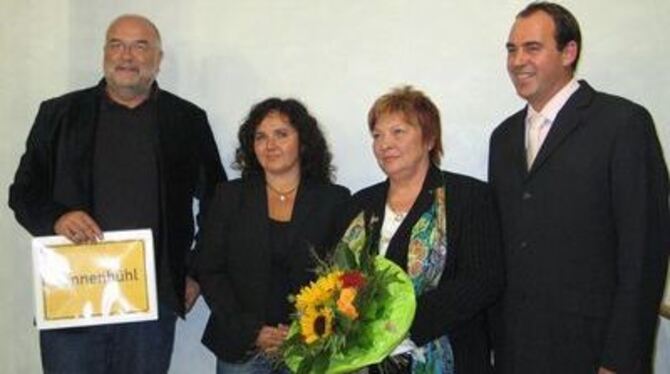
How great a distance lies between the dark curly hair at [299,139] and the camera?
2.71 meters

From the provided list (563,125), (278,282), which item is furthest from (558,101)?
(278,282)

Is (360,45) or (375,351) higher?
(360,45)

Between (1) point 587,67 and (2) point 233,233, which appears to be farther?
(1) point 587,67

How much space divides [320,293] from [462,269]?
51 centimetres

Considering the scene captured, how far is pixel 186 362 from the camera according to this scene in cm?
335

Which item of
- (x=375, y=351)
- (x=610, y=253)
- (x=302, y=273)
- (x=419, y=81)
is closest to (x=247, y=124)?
(x=302, y=273)

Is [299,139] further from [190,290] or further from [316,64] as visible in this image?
[190,290]

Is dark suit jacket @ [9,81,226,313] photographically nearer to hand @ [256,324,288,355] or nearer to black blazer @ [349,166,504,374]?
hand @ [256,324,288,355]

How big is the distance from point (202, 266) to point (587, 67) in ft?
6.03

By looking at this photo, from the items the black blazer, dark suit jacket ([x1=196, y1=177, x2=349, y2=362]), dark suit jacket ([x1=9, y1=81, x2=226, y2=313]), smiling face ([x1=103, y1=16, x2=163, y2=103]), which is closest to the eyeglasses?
smiling face ([x1=103, y1=16, x2=163, y2=103])

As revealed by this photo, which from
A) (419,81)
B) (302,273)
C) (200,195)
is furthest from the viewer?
(419,81)

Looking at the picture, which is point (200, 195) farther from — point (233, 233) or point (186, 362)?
point (186, 362)

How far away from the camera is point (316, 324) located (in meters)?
1.88

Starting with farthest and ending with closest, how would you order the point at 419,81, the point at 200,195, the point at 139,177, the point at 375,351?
1. the point at 419,81
2. the point at 200,195
3. the point at 139,177
4. the point at 375,351
